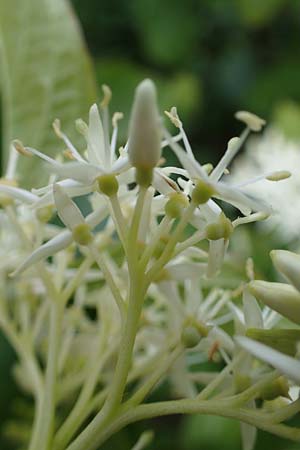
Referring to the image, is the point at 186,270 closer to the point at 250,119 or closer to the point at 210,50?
the point at 250,119

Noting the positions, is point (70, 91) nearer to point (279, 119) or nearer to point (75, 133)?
point (75, 133)

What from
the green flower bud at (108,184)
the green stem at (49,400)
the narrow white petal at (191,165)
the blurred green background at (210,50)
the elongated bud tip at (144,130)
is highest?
the elongated bud tip at (144,130)

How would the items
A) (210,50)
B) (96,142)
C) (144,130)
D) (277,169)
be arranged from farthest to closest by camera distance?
1. (210,50)
2. (277,169)
3. (96,142)
4. (144,130)

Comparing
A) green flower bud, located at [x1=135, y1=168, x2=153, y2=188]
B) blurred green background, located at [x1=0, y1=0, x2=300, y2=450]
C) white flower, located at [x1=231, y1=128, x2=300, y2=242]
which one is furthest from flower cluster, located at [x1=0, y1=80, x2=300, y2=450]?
blurred green background, located at [x1=0, y1=0, x2=300, y2=450]

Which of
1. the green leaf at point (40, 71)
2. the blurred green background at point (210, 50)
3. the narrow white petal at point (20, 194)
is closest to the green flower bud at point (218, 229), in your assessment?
the narrow white petal at point (20, 194)

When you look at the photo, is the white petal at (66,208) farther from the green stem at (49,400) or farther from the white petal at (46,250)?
the green stem at (49,400)

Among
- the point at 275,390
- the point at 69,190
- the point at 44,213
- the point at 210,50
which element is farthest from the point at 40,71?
the point at 210,50

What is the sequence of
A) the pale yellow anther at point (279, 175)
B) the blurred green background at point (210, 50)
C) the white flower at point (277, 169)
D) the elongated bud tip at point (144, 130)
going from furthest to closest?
the blurred green background at point (210, 50) < the white flower at point (277, 169) < the pale yellow anther at point (279, 175) < the elongated bud tip at point (144, 130)

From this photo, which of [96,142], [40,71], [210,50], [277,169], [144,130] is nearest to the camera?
[144,130]
